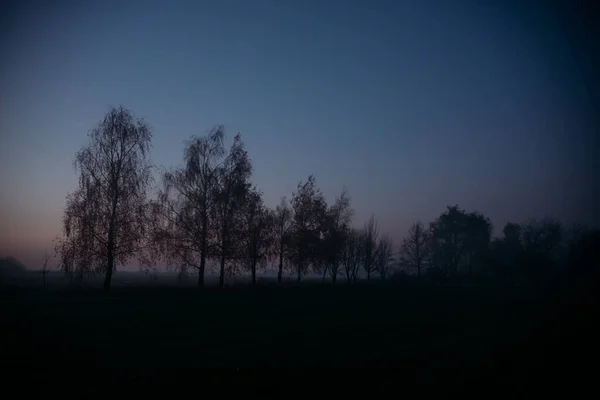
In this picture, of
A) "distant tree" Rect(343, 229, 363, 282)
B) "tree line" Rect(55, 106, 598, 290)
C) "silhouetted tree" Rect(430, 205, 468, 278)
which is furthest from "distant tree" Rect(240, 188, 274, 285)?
"silhouetted tree" Rect(430, 205, 468, 278)

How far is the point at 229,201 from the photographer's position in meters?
35.5

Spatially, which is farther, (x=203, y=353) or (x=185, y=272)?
(x=185, y=272)

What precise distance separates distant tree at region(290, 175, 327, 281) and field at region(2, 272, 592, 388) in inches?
854

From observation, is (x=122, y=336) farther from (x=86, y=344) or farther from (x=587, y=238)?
(x=587, y=238)

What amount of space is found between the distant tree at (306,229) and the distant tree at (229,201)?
1105 cm

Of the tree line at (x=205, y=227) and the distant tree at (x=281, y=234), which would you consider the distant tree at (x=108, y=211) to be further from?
the distant tree at (x=281, y=234)

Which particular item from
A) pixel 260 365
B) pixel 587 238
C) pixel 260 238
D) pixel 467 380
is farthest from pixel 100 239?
pixel 587 238

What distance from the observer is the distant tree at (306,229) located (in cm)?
4472

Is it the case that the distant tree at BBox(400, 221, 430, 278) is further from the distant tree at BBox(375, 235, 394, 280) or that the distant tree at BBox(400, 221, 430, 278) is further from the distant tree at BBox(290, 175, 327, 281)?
the distant tree at BBox(290, 175, 327, 281)

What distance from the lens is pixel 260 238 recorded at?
38.7 m

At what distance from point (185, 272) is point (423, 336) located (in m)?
24.5

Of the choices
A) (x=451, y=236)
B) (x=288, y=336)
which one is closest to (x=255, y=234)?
(x=288, y=336)

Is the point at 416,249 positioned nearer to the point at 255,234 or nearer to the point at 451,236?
the point at 451,236

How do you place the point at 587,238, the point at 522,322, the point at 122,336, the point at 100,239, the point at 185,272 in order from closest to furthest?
1. the point at 122,336
2. the point at 522,322
3. the point at 100,239
4. the point at 587,238
5. the point at 185,272
